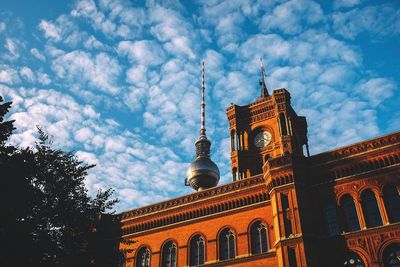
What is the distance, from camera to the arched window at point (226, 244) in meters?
28.4

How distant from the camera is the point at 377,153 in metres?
25.6

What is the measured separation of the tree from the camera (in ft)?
59.0

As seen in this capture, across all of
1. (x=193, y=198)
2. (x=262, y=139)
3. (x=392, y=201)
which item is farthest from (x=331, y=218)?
(x=262, y=139)

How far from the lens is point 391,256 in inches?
906

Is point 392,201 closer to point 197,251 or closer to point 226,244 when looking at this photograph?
point 226,244

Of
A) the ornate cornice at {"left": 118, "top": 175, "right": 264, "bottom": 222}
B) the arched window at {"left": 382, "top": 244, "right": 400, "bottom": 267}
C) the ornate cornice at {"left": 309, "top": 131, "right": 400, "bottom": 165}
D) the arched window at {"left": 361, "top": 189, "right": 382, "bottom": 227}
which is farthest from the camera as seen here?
the ornate cornice at {"left": 118, "top": 175, "right": 264, "bottom": 222}

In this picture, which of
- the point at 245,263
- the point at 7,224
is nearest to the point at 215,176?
the point at 245,263

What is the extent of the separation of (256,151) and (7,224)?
3028 cm

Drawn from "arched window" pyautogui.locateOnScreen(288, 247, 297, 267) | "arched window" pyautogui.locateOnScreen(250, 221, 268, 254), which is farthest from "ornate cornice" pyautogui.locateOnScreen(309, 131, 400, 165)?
"arched window" pyautogui.locateOnScreen(288, 247, 297, 267)

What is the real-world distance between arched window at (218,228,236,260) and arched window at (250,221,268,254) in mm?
1512

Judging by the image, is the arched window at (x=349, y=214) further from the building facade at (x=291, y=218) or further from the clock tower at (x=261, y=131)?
the clock tower at (x=261, y=131)

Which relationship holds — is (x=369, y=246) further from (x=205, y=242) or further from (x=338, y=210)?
(x=205, y=242)

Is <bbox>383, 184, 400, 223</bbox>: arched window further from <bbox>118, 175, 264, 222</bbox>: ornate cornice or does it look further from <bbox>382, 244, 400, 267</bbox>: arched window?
<bbox>118, 175, 264, 222</bbox>: ornate cornice

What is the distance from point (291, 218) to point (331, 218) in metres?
2.74
